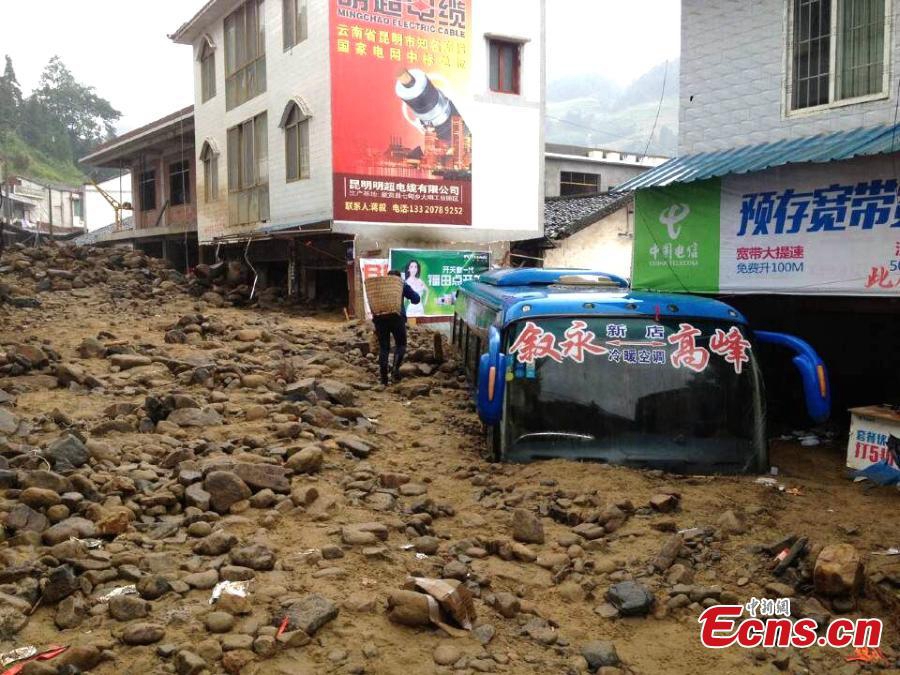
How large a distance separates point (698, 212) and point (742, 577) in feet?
20.5

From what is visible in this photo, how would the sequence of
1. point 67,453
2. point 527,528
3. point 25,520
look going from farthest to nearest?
point 67,453, point 527,528, point 25,520

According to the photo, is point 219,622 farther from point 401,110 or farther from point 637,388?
point 401,110

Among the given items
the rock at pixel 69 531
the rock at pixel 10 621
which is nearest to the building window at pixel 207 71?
the rock at pixel 69 531

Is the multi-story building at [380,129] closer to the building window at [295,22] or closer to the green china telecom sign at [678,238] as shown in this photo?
the building window at [295,22]

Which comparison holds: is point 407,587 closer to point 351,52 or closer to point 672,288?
point 672,288

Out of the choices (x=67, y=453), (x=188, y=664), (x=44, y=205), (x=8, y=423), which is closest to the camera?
(x=188, y=664)

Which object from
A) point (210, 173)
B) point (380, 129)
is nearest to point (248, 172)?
point (210, 173)

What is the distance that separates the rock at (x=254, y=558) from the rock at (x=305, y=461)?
173 centimetres

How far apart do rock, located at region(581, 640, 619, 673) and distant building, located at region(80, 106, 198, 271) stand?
2400cm

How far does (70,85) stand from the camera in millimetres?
54344

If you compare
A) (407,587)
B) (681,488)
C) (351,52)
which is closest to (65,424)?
(407,587)

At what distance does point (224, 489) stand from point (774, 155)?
6.82m

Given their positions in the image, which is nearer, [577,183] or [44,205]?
[577,183]

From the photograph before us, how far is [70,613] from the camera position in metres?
3.66
